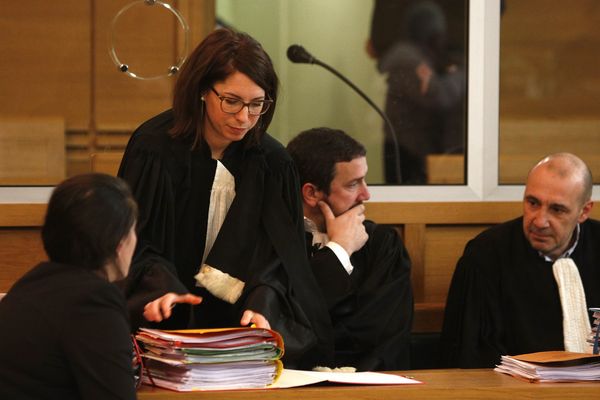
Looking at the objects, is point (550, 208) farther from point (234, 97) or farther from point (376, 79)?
point (234, 97)

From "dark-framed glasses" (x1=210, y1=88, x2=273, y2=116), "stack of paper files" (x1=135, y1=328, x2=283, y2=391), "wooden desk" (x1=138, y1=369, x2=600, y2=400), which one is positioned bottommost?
"wooden desk" (x1=138, y1=369, x2=600, y2=400)

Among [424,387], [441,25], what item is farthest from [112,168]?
[424,387]

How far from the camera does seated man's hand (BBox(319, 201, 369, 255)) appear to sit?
3.99m

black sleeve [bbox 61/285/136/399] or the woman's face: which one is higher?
the woman's face

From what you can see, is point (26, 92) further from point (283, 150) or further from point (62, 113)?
point (283, 150)

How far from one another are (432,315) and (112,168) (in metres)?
1.51

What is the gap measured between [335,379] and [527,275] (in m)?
1.62

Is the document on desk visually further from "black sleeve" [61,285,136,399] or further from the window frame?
the window frame

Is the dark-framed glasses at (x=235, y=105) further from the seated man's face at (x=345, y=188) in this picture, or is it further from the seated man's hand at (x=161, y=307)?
the seated man's face at (x=345, y=188)

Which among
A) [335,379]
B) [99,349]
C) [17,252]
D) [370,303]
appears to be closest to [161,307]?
[335,379]

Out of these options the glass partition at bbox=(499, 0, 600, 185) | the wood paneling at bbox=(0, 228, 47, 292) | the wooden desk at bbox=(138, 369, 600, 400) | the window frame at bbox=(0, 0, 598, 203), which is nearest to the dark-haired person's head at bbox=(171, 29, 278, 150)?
the wooden desk at bbox=(138, 369, 600, 400)

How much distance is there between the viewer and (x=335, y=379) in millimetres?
2826

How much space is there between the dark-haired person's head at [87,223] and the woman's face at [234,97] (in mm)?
989

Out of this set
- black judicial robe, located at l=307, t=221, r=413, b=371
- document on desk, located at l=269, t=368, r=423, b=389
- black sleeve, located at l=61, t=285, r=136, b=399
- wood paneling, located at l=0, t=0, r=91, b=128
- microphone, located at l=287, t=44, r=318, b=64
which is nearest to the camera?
black sleeve, located at l=61, t=285, r=136, b=399
